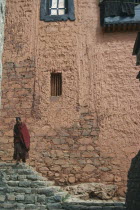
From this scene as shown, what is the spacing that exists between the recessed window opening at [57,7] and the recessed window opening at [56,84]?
197 cm

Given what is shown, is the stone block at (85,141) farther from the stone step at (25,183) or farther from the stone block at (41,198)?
the stone block at (41,198)

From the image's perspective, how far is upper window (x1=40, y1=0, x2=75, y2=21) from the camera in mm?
8500

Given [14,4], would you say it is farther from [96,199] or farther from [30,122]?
[96,199]

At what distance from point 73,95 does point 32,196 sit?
2983 mm

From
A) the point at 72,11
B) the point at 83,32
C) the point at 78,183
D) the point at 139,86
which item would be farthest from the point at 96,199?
the point at 72,11

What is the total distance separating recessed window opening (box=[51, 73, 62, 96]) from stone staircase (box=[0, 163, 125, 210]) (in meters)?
2.52

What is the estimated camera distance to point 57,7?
8.76 meters

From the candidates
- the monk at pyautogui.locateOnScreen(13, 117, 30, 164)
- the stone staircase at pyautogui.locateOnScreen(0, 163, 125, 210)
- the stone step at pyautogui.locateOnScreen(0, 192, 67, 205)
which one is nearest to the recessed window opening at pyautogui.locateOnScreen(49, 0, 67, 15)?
the monk at pyautogui.locateOnScreen(13, 117, 30, 164)

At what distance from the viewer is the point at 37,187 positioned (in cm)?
618

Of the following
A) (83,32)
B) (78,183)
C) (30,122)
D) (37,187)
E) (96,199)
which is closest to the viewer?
(37,187)

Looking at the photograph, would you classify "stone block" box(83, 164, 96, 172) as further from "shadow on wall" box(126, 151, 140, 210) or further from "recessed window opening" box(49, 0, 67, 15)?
"recessed window opening" box(49, 0, 67, 15)

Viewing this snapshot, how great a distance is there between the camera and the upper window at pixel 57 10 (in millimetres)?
8500

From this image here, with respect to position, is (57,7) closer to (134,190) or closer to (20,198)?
(20,198)

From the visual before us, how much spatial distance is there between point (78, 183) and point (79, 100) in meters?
2.17
